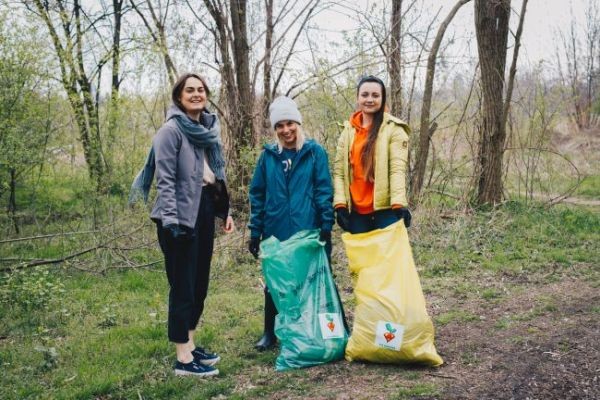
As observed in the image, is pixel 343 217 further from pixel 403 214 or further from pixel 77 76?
pixel 77 76

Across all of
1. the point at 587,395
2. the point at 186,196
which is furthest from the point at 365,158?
the point at 587,395

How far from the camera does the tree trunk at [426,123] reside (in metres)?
7.17

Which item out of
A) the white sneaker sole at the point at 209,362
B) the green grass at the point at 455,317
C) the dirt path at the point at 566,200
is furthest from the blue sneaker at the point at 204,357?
the dirt path at the point at 566,200

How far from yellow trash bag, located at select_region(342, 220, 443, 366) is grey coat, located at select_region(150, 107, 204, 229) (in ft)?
3.26

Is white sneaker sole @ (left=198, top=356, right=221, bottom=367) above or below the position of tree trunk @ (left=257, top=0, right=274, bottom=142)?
below

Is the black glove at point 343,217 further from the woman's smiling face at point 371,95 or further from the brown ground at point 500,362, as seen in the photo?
the brown ground at point 500,362

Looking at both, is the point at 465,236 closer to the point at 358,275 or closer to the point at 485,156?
the point at 485,156

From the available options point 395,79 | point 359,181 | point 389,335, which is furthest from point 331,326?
point 395,79

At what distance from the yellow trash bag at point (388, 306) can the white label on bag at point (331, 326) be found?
0.09 m

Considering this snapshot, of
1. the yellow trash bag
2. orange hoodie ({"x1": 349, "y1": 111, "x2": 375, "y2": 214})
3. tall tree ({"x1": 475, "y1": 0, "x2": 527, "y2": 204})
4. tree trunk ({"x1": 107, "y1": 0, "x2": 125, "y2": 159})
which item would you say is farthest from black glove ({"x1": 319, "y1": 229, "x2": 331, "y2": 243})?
tall tree ({"x1": 475, "y1": 0, "x2": 527, "y2": 204})

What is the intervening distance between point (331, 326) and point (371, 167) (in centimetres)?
97

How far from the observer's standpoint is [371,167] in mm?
3523

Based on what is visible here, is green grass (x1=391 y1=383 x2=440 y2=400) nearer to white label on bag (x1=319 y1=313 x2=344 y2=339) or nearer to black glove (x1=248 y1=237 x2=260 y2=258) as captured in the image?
white label on bag (x1=319 y1=313 x2=344 y2=339)

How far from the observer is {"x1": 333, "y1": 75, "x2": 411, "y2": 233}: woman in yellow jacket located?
11.4 ft
